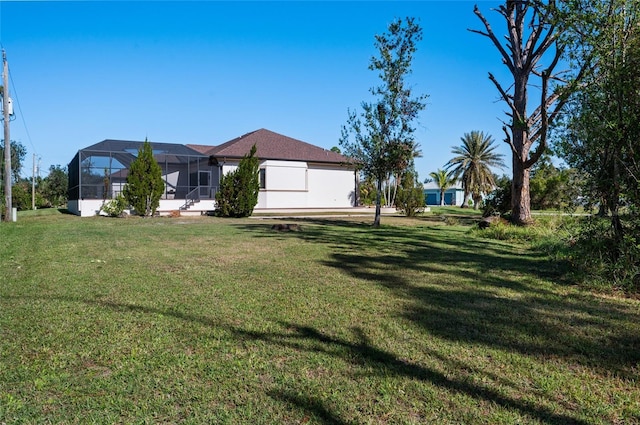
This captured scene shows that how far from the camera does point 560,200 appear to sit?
24.0ft

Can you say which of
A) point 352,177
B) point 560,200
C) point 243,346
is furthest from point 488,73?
point 352,177

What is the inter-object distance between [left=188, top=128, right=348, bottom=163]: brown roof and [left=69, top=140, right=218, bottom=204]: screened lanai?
2286mm

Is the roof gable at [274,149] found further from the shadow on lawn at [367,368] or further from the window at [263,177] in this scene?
the shadow on lawn at [367,368]

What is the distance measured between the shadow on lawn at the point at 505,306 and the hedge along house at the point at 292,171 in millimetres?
21442

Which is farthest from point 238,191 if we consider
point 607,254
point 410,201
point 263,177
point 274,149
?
point 607,254

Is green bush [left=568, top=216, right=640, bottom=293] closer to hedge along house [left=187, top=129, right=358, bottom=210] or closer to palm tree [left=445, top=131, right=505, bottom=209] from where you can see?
hedge along house [left=187, top=129, right=358, bottom=210]

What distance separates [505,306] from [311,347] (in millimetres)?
2607

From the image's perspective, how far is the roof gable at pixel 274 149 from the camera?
30953 millimetres

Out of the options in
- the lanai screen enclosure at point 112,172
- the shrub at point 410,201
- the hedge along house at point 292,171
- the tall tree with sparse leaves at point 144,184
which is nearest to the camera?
the tall tree with sparse leaves at point 144,184

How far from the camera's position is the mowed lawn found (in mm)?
2738

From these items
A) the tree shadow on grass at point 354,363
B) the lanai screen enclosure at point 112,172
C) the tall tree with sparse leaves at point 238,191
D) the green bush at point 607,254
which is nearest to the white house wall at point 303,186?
the lanai screen enclosure at point 112,172

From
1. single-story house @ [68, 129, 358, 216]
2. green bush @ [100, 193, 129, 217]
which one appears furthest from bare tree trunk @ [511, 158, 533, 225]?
green bush @ [100, 193, 129, 217]

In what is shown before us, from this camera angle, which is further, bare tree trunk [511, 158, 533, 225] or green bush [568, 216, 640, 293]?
bare tree trunk [511, 158, 533, 225]

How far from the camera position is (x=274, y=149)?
3269 centimetres
